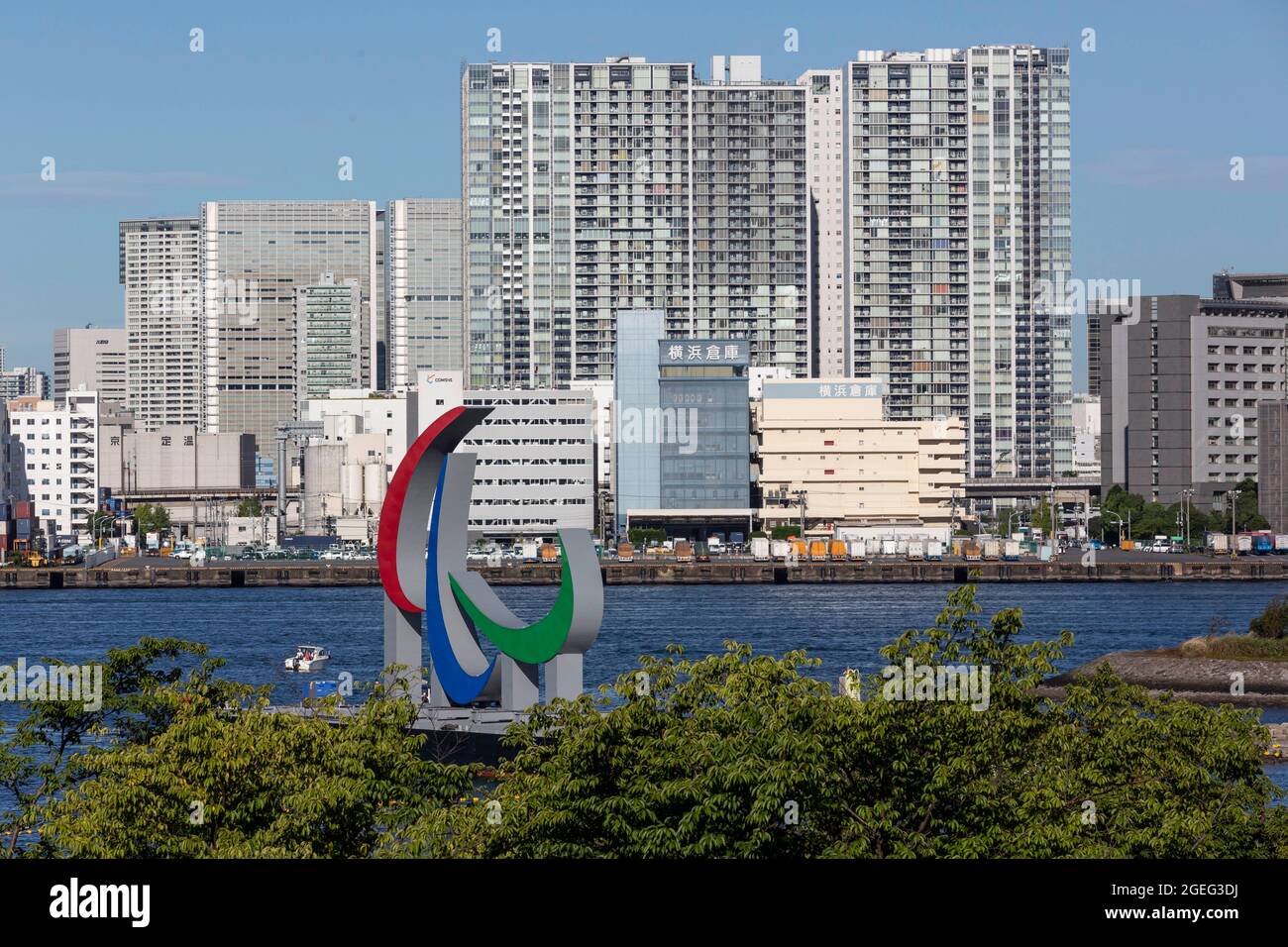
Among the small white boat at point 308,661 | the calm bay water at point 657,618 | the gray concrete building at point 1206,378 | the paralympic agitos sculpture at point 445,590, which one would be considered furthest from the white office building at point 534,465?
the paralympic agitos sculpture at point 445,590

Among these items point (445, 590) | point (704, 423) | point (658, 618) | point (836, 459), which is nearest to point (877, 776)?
point (445, 590)

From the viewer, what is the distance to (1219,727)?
67.3ft

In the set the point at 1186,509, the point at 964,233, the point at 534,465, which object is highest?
the point at 964,233

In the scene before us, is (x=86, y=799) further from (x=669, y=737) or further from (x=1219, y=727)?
(x=1219, y=727)

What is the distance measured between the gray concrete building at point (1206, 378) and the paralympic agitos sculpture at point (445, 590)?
111 m

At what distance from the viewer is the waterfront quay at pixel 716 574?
106500 mm

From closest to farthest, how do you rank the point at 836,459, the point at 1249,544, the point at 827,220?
1. the point at 1249,544
2. the point at 836,459
3. the point at 827,220

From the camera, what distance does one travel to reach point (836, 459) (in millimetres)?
130125

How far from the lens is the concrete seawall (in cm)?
10650

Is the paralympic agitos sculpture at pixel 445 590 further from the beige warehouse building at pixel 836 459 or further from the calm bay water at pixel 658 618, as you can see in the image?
the beige warehouse building at pixel 836 459

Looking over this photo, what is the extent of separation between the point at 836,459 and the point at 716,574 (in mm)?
25197

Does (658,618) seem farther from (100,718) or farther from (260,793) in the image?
(260,793)

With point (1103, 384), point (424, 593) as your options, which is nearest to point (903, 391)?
point (1103, 384)
